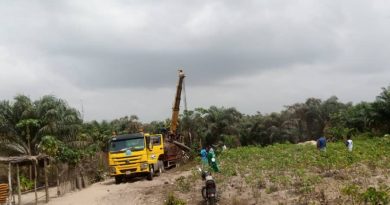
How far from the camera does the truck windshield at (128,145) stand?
23828 millimetres

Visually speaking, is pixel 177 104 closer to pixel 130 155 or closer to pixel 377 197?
pixel 130 155

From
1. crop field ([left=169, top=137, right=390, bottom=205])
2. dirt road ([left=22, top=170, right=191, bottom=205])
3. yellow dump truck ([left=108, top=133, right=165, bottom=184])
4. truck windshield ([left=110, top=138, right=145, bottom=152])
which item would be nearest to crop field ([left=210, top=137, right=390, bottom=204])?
crop field ([left=169, top=137, right=390, bottom=205])

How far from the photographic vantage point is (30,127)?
29703 mm

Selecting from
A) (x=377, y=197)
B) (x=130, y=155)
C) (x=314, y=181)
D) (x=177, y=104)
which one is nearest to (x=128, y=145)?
(x=130, y=155)

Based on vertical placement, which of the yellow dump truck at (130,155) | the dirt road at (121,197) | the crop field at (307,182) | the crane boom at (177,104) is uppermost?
the crane boom at (177,104)

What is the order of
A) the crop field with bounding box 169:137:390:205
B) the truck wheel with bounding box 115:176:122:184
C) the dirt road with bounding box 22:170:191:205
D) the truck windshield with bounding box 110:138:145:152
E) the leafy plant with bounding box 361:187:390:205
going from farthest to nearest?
the truck wheel with bounding box 115:176:122:184 → the truck windshield with bounding box 110:138:145:152 → the dirt road with bounding box 22:170:191:205 → the crop field with bounding box 169:137:390:205 → the leafy plant with bounding box 361:187:390:205

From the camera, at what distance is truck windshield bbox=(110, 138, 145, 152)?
2383 cm

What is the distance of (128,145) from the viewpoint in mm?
23859

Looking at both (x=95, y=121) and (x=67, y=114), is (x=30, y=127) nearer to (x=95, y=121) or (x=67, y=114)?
(x=67, y=114)

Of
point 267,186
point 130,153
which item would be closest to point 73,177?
point 130,153

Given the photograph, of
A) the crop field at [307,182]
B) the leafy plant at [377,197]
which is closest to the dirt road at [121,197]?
the crop field at [307,182]

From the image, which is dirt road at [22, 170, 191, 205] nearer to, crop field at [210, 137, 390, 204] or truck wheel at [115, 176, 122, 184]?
truck wheel at [115, 176, 122, 184]

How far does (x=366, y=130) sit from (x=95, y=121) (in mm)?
27605

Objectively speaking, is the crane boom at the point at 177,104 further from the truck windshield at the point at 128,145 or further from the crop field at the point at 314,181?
the crop field at the point at 314,181
